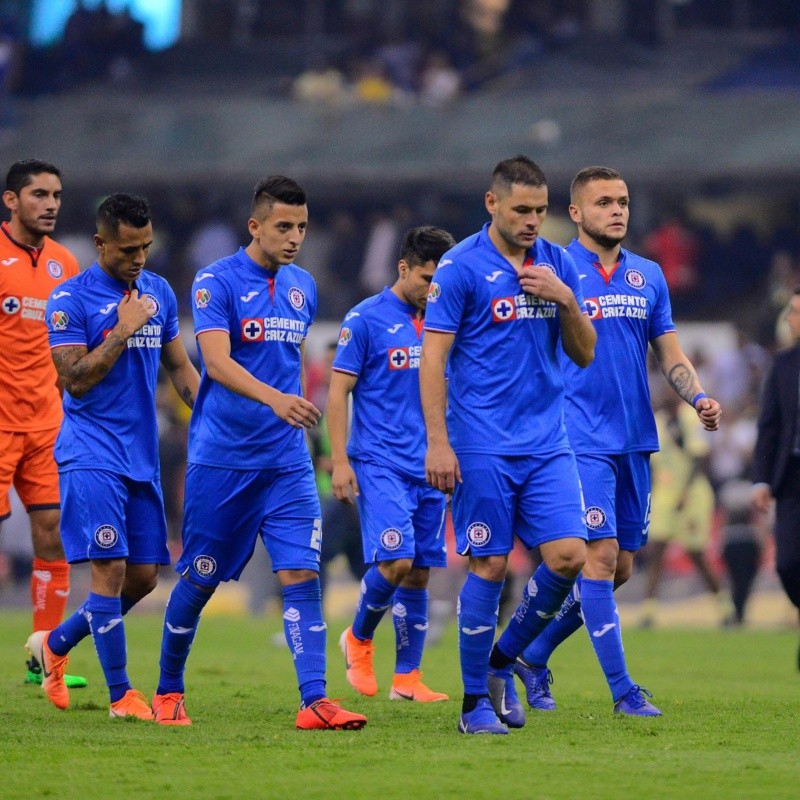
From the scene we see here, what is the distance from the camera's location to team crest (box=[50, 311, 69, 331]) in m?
8.50

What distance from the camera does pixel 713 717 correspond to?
28.6ft

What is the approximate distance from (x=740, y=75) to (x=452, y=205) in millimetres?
5752

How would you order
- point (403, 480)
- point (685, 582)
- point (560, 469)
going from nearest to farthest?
1. point (560, 469)
2. point (403, 480)
3. point (685, 582)

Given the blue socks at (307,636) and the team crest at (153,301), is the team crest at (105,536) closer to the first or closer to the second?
the blue socks at (307,636)

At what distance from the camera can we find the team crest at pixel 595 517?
8.73m

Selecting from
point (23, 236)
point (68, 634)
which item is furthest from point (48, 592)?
point (23, 236)

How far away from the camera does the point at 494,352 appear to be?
25.8ft

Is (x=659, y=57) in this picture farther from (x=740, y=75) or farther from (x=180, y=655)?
(x=180, y=655)

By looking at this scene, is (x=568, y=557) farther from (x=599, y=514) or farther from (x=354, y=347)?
(x=354, y=347)

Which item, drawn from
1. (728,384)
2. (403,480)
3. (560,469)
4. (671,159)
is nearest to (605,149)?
(671,159)

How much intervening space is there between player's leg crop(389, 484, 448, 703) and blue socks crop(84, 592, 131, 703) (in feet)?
6.59

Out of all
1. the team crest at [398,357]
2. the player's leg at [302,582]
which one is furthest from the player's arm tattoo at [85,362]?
the team crest at [398,357]

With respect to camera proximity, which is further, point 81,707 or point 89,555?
point 81,707

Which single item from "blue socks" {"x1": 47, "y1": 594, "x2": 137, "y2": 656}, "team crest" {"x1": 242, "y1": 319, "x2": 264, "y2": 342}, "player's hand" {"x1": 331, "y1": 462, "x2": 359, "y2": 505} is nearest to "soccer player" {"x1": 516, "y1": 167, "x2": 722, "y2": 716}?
"player's hand" {"x1": 331, "y1": 462, "x2": 359, "y2": 505}
